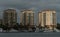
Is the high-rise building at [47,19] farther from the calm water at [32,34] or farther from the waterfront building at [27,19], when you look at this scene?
the calm water at [32,34]

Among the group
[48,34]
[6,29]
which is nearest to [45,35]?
[48,34]

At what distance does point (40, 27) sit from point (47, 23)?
177 centimetres

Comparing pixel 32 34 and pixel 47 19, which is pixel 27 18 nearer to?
pixel 47 19

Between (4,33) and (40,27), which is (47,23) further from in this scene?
(4,33)

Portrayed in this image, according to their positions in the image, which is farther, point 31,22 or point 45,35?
point 45,35

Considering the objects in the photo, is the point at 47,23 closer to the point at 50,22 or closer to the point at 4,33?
the point at 50,22

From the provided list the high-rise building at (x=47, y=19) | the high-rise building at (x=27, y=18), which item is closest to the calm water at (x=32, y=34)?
the high-rise building at (x=47, y=19)

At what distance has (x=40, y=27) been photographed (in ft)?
407

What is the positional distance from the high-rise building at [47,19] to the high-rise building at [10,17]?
527 centimetres

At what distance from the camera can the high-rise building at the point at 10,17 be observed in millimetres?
122625

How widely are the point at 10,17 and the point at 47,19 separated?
7.70m

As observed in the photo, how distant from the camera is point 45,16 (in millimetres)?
126562

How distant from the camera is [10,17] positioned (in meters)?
124

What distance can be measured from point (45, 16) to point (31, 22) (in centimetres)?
513
